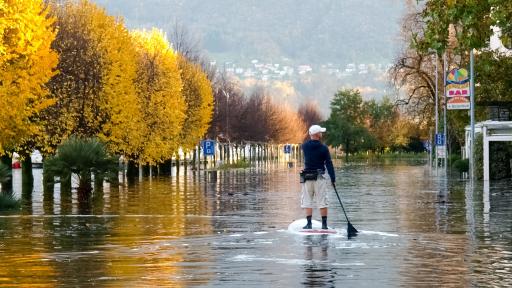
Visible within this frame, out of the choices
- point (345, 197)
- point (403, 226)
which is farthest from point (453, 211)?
point (345, 197)

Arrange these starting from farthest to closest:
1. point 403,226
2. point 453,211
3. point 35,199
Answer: point 35,199, point 453,211, point 403,226

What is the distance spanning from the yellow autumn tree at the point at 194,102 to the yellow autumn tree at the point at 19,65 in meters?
43.5

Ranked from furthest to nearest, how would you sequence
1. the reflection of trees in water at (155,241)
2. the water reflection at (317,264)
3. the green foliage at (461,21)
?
the green foliage at (461,21) → the reflection of trees in water at (155,241) → the water reflection at (317,264)

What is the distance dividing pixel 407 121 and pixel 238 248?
7291cm

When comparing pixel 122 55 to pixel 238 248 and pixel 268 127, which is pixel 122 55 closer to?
pixel 238 248

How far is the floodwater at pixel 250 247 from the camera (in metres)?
14.9

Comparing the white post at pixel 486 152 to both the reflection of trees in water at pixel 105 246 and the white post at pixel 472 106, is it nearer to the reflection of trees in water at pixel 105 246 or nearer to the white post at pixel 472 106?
the white post at pixel 472 106

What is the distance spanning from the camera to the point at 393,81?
8700 centimetres

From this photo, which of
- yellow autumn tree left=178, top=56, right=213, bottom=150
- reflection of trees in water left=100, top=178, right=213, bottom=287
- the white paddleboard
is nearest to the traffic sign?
yellow autumn tree left=178, top=56, right=213, bottom=150

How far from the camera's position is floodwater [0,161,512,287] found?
14875 millimetres

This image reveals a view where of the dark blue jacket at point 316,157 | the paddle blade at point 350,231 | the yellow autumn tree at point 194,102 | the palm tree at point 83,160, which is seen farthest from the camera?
the yellow autumn tree at point 194,102

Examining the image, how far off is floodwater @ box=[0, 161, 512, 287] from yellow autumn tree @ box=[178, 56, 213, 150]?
55.0 m

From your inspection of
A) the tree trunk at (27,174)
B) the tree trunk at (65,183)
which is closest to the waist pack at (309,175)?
the tree trunk at (65,183)

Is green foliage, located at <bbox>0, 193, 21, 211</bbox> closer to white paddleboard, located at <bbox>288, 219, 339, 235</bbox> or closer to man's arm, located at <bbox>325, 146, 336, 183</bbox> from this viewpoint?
white paddleboard, located at <bbox>288, 219, 339, 235</bbox>
